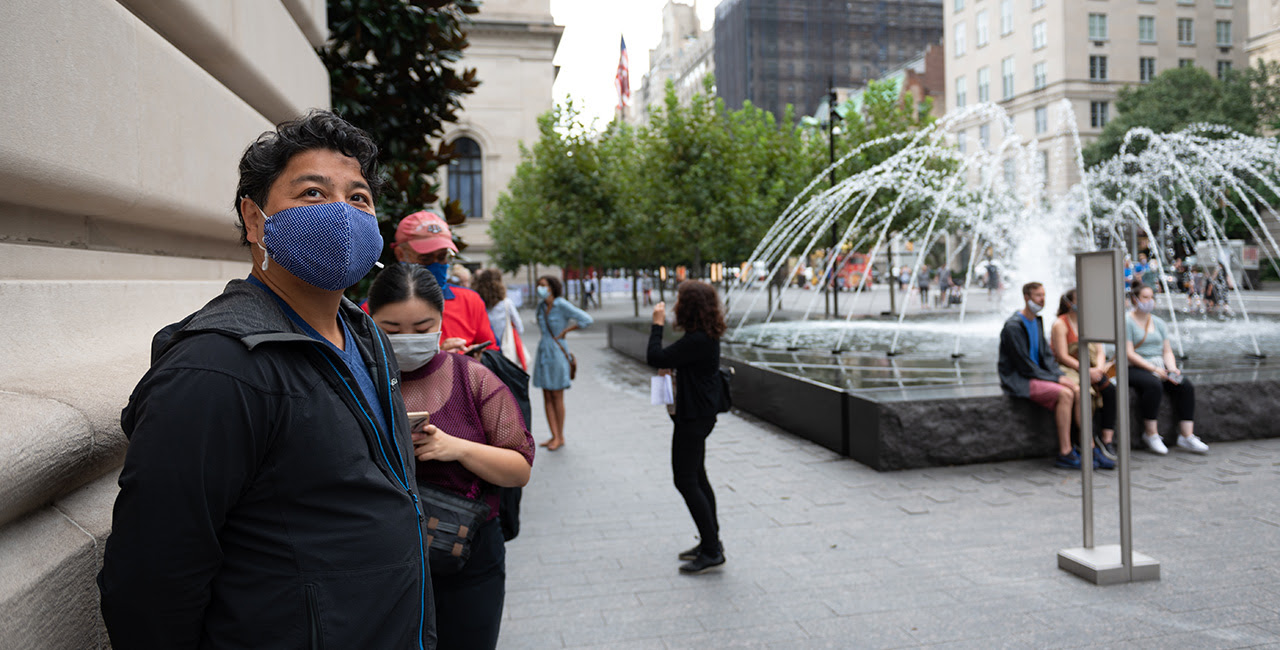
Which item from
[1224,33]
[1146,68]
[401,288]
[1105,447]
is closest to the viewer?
[401,288]

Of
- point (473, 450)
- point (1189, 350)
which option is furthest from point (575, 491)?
point (1189, 350)

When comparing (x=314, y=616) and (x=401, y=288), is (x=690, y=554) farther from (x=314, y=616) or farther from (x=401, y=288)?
(x=314, y=616)

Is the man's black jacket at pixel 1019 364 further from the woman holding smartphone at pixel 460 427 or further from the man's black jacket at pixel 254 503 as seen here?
the man's black jacket at pixel 254 503

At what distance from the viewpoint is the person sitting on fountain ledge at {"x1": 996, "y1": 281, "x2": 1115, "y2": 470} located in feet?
25.4

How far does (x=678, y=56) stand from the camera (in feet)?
461

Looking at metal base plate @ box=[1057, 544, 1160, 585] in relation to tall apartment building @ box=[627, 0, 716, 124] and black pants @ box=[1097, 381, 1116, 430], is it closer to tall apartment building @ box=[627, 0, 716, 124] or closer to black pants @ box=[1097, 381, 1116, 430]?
black pants @ box=[1097, 381, 1116, 430]

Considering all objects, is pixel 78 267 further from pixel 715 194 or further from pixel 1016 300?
pixel 1016 300

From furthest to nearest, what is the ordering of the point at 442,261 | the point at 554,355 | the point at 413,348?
the point at 554,355, the point at 442,261, the point at 413,348

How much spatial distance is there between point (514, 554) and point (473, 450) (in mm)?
3452

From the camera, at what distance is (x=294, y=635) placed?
1.60 m

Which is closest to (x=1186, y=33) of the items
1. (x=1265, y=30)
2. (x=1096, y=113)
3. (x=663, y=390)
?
(x=1096, y=113)

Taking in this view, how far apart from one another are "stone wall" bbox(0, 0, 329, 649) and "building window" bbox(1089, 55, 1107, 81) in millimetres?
65343

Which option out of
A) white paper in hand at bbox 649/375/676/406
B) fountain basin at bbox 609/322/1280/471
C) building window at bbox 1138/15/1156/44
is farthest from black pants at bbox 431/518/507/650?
building window at bbox 1138/15/1156/44

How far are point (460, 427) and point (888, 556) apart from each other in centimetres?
369
